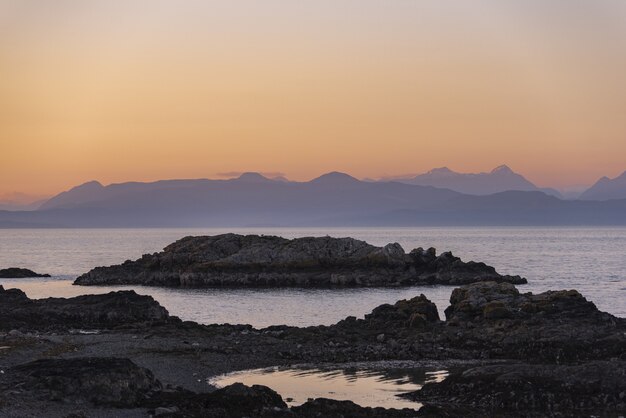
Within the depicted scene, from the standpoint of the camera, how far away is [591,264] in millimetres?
129625

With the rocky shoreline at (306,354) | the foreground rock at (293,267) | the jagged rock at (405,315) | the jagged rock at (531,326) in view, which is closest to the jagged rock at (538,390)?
the rocky shoreline at (306,354)

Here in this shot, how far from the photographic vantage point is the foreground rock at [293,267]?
9544 centimetres

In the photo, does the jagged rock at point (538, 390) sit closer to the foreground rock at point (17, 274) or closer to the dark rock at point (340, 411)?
the dark rock at point (340, 411)

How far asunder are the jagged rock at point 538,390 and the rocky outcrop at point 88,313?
80.4ft

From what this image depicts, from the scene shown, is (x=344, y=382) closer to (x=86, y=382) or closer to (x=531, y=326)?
(x=86, y=382)

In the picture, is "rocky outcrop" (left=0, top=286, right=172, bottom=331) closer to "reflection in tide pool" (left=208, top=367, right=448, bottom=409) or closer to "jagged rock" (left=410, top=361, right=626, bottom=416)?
"reflection in tide pool" (left=208, top=367, right=448, bottom=409)

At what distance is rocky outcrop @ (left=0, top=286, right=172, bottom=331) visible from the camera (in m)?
50.3

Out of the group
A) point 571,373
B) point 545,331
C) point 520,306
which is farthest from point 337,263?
point 571,373

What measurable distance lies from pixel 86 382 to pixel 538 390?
534 inches

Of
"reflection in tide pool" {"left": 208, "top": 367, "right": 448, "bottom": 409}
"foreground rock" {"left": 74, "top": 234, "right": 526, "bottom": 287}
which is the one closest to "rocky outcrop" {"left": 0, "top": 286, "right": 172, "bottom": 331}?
"reflection in tide pool" {"left": 208, "top": 367, "right": 448, "bottom": 409}

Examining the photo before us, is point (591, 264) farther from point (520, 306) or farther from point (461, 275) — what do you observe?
point (520, 306)

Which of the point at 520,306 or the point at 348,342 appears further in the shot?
the point at 520,306

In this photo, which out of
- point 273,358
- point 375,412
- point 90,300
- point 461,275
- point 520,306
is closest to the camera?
point 375,412

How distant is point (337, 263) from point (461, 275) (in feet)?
45.1
